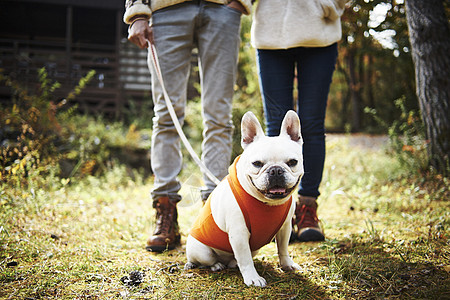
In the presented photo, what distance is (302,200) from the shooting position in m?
2.55

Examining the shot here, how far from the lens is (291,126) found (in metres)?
1.87

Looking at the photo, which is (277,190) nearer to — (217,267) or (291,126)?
(291,126)

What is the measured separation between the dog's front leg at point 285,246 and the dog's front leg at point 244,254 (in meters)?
0.24

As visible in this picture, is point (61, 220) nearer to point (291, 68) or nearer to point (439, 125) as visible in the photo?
point (291, 68)

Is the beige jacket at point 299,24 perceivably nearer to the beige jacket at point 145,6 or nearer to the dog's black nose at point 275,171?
the beige jacket at point 145,6

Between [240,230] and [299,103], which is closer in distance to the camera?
[240,230]

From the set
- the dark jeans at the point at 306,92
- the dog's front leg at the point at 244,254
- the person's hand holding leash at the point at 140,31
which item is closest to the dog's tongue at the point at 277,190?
the dog's front leg at the point at 244,254

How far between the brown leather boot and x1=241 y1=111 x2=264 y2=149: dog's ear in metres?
0.88

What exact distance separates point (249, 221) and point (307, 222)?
892 mm

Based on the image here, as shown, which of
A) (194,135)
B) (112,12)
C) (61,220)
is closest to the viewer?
(61,220)

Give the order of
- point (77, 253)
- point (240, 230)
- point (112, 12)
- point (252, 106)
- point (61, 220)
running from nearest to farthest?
1. point (240, 230)
2. point (77, 253)
3. point (61, 220)
4. point (252, 106)
5. point (112, 12)

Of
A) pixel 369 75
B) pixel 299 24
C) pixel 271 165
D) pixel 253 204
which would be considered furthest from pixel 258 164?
pixel 369 75

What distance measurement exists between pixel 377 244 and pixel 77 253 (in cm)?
197

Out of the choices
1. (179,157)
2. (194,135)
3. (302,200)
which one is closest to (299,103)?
(302,200)
